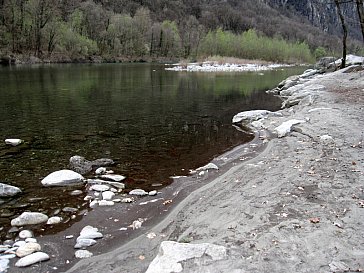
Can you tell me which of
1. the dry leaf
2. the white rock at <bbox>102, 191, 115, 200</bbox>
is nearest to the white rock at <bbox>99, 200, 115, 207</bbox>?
the white rock at <bbox>102, 191, 115, 200</bbox>

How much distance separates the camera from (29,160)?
1044cm

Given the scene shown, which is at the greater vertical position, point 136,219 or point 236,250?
point 236,250

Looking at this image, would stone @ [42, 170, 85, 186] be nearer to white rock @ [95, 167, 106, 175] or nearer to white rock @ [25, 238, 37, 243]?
white rock @ [95, 167, 106, 175]

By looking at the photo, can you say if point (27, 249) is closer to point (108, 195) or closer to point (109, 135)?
point (108, 195)

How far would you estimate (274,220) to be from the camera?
5.69m

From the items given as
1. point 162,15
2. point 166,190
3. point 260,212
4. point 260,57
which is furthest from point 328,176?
point 162,15

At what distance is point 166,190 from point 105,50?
10350 cm

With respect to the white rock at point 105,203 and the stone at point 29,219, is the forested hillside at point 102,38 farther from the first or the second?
the stone at point 29,219

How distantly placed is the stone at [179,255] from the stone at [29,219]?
10.4ft

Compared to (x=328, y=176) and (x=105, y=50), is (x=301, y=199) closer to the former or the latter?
(x=328, y=176)

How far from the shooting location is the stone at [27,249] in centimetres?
559

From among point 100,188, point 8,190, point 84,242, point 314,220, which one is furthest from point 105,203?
point 314,220

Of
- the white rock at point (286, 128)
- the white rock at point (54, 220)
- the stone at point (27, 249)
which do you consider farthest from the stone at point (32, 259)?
the white rock at point (286, 128)

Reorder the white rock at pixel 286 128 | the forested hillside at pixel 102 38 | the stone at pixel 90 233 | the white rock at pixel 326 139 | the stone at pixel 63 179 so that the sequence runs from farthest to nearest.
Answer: the forested hillside at pixel 102 38
the white rock at pixel 286 128
the white rock at pixel 326 139
the stone at pixel 63 179
the stone at pixel 90 233
